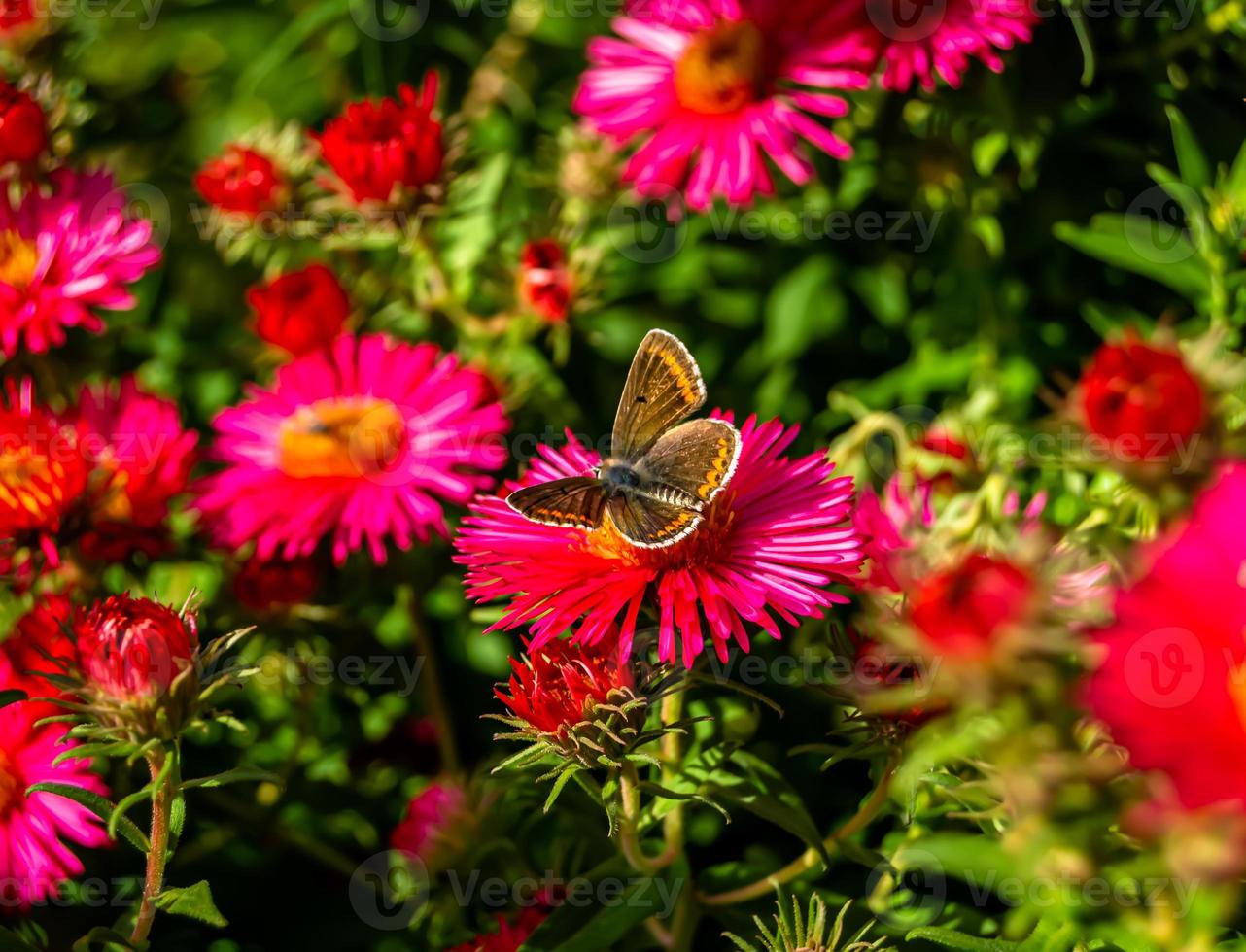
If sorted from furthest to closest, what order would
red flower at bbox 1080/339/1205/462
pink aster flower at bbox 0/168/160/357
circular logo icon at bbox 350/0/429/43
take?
circular logo icon at bbox 350/0/429/43 < pink aster flower at bbox 0/168/160/357 < red flower at bbox 1080/339/1205/462

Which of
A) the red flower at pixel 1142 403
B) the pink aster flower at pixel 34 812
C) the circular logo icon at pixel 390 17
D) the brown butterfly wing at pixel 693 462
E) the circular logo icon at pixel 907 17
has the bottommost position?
the pink aster flower at pixel 34 812

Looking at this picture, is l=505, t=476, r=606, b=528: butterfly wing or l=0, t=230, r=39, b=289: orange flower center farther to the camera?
l=0, t=230, r=39, b=289: orange flower center

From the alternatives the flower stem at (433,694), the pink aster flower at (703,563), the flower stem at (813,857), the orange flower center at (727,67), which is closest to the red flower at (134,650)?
the pink aster flower at (703,563)

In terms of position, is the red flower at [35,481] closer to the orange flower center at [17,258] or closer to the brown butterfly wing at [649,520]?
the orange flower center at [17,258]

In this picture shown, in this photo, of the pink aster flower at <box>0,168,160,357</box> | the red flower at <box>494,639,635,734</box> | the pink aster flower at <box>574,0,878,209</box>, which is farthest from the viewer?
the pink aster flower at <box>0,168,160,357</box>

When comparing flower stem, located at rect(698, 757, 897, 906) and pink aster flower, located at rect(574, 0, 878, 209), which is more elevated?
pink aster flower, located at rect(574, 0, 878, 209)

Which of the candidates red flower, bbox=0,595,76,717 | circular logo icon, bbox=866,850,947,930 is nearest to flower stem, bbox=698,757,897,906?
circular logo icon, bbox=866,850,947,930

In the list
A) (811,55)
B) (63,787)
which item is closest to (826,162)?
(811,55)

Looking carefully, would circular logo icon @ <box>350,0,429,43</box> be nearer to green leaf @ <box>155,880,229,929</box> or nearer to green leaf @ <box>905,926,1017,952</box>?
green leaf @ <box>155,880,229,929</box>
